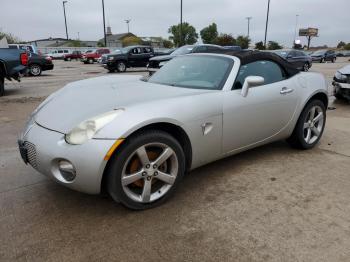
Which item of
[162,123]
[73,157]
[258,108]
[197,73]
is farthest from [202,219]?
[197,73]

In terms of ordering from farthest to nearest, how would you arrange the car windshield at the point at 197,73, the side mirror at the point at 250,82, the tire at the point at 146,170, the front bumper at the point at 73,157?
the car windshield at the point at 197,73
the side mirror at the point at 250,82
the tire at the point at 146,170
the front bumper at the point at 73,157

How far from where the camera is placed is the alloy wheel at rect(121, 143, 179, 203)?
2.52 metres

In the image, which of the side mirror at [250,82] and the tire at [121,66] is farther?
the tire at [121,66]

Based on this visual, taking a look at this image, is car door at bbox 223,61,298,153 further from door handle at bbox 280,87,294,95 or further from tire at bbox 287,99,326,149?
tire at bbox 287,99,326,149

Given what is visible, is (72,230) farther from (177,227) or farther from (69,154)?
(177,227)

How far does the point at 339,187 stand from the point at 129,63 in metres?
16.8

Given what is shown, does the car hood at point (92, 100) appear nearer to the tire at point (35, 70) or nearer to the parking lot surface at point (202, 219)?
the parking lot surface at point (202, 219)

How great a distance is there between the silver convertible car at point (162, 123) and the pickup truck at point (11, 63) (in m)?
6.13

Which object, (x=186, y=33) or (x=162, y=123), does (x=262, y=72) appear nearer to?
(x=162, y=123)

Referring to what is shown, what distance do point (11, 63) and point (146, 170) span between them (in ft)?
25.1

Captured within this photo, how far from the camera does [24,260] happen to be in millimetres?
2078

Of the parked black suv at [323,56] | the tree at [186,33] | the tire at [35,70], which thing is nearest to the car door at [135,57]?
the tire at [35,70]

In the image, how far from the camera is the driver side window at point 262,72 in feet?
11.0

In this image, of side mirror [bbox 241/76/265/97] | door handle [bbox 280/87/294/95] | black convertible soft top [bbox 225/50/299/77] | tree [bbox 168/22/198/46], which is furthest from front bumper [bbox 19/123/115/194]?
tree [bbox 168/22/198/46]
